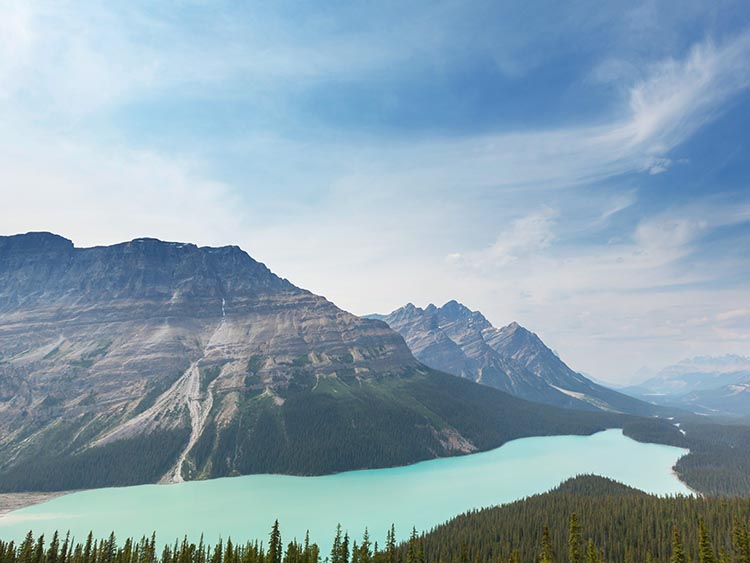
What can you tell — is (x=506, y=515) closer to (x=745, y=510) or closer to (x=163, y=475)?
(x=745, y=510)

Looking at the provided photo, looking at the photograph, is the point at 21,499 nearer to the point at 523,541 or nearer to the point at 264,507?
the point at 264,507

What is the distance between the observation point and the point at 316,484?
188125 mm

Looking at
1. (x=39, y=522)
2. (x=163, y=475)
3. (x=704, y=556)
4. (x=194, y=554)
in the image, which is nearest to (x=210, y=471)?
(x=163, y=475)

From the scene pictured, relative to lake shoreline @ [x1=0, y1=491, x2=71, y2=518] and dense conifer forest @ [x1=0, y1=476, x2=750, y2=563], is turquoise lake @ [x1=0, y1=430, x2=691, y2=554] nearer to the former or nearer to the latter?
lake shoreline @ [x1=0, y1=491, x2=71, y2=518]

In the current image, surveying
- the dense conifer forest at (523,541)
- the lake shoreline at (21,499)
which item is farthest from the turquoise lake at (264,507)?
the dense conifer forest at (523,541)

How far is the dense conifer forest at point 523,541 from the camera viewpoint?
8444 cm

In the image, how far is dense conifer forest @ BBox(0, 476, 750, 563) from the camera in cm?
8444

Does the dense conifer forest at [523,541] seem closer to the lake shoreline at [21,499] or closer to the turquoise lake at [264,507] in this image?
the turquoise lake at [264,507]

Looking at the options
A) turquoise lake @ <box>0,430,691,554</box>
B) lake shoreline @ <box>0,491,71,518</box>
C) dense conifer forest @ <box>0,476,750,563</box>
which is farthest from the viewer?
lake shoreline @ <box>0,491,71,518</box>

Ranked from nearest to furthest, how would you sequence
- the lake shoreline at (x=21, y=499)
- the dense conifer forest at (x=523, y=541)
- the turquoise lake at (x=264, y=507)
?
the dense conifer forest at (x=523, y=541) < the turquoise lake at (x=264, y=507) < the lake shoreline at (x=21, y=499)

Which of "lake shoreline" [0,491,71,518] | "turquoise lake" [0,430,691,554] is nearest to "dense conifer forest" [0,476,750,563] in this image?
"turquoise lake" [0,430,691,554]

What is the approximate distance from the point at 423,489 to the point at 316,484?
4299 centimetres

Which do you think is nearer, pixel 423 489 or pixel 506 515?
pixel 506 515

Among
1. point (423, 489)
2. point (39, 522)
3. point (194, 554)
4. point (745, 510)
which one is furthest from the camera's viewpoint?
point (423, 489)
